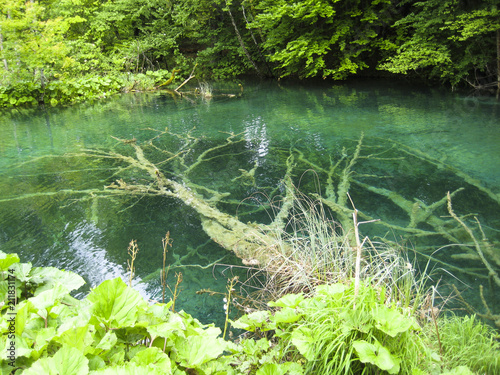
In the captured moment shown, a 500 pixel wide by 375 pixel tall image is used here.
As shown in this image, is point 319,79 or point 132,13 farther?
point 132,13

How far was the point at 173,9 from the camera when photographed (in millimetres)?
17391

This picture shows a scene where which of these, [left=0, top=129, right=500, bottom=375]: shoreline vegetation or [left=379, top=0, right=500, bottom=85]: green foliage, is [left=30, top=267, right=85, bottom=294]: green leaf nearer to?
[left=0, top=129, right=500, bottom=375]: shoreline vegetation

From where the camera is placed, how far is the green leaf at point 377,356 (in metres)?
1.19

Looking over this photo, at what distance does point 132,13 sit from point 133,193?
16.1m

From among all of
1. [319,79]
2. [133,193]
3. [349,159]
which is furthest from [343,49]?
[133,193]

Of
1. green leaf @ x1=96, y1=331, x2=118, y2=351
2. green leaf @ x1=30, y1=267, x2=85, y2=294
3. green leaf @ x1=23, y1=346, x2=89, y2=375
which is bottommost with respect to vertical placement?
green leaf @ x1=30, y1=267, x2=85, y2=294

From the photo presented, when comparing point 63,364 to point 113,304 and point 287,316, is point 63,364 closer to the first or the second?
point 113,304

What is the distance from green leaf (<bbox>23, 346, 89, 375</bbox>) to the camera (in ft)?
2.89

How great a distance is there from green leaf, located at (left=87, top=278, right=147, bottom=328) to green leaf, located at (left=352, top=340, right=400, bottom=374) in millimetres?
820

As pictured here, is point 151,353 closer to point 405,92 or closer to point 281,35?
point 405,92

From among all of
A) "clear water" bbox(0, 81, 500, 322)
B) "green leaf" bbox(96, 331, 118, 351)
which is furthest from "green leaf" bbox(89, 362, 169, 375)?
"clear water" bbox(0, 81, 500, 322)

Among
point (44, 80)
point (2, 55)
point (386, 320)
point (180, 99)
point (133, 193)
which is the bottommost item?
point (133, 193)

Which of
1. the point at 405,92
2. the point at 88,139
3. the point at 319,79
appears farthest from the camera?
Result: the point at 319,79

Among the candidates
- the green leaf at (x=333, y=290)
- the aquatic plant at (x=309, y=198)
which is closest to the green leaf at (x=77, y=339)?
the green leaf at (x=333, y=290)
